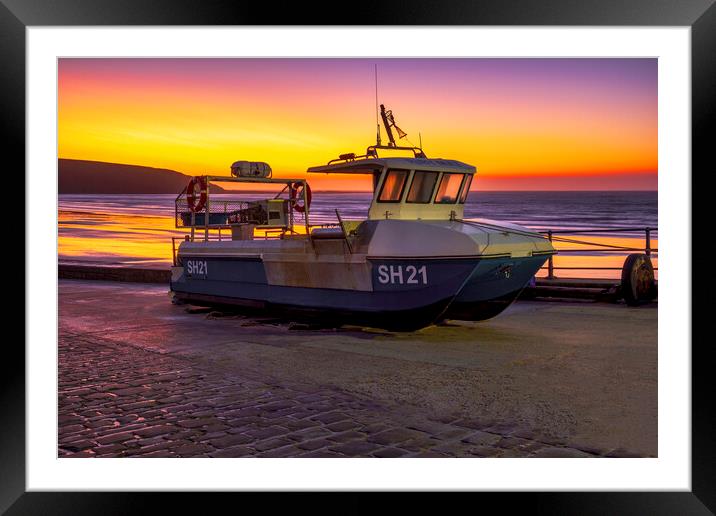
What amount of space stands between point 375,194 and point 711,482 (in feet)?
20.4

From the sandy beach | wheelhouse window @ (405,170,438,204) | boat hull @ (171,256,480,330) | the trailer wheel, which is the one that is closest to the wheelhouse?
wheelhouse window @ (405,170,438,204)

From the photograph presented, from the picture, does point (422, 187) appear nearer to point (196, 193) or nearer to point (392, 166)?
point (392, 166)

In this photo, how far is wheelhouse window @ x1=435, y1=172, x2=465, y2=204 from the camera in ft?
33.2

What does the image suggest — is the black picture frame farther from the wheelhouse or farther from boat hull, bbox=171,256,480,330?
the wheelhouse

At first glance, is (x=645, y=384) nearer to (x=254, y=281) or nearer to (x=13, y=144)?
(x=13, y=144)

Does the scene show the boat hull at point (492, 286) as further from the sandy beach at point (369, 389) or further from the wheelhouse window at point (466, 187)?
the wheelhouse window at point (466, 187)

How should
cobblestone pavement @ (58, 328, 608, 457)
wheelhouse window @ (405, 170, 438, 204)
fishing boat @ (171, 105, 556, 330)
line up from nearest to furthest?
1. cobblestone pavement @ (58, 328, 608, 457)
2. fishing boat @ (171, 105, 556, 330)
3. wheelhouse window @ (405, 170, 438, 204)

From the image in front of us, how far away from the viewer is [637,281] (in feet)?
38.7

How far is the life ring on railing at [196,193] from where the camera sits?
13141 millimetres

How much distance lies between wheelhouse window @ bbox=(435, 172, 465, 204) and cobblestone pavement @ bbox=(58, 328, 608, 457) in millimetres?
4392

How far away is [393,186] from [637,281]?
16.1 ft

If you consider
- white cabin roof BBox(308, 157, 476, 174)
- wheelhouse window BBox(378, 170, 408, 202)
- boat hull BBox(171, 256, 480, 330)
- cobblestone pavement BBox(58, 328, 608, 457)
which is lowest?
cobblestone pavement BBox(58, 328, 608, 457)

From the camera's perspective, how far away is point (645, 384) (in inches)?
255

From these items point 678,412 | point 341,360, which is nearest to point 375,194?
point 341,360
